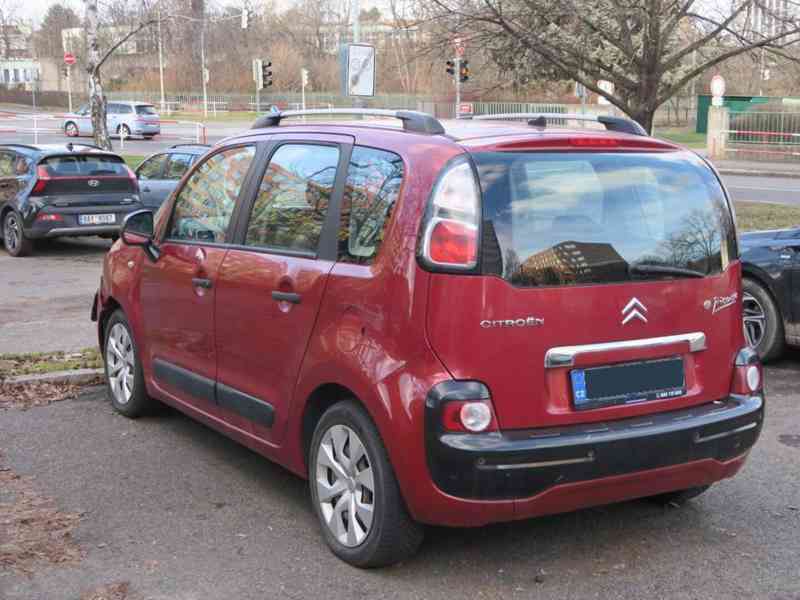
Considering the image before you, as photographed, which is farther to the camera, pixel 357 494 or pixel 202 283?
pixel 202 283

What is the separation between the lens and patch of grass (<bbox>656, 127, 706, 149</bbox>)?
146 feet

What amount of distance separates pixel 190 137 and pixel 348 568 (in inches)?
1781

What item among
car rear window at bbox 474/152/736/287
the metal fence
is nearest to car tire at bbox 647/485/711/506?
car rear window at bbox 474/152/736/287

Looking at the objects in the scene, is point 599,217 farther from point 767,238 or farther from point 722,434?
point 767,238

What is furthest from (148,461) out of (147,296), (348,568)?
(348,568)

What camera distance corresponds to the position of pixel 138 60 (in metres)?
94.6

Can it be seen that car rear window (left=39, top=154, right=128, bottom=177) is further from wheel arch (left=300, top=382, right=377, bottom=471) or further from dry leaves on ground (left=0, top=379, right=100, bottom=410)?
wheel arch (left=300, top=382, right=377, bottom=471)

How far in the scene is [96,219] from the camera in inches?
580

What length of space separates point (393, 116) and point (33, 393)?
3.70 meters

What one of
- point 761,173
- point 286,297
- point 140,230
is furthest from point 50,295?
point 761,173

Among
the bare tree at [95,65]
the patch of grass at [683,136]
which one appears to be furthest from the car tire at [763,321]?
the patch of grass at [683,136]

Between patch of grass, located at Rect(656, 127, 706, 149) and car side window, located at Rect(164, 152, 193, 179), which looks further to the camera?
patch of grass, located at Rect(656, 127, 706, 149)

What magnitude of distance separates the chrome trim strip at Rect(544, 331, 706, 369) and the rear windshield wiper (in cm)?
24

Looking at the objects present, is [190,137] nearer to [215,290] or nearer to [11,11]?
[11,11]
